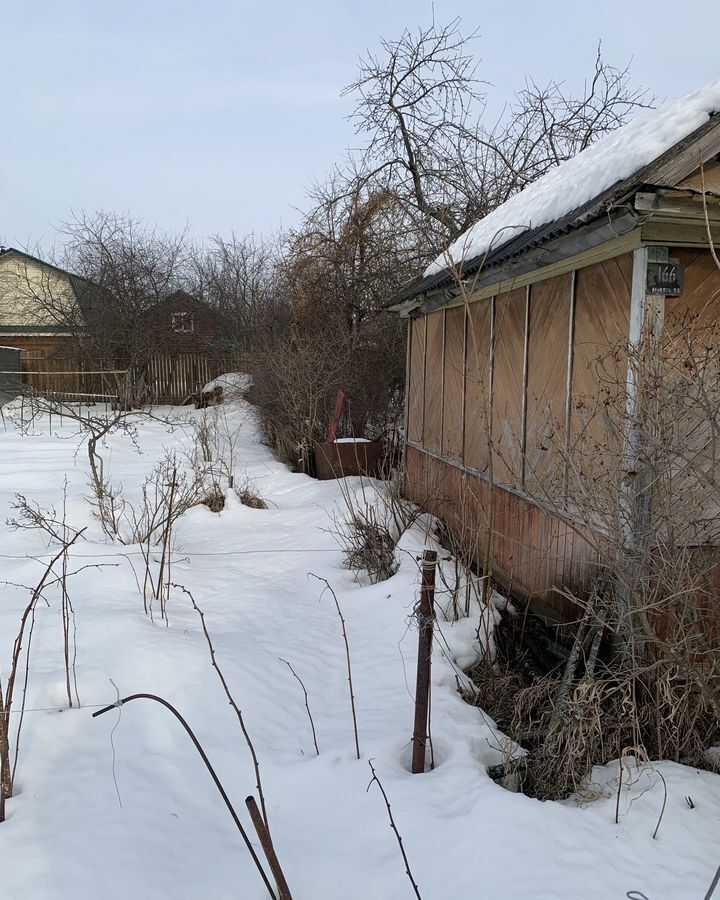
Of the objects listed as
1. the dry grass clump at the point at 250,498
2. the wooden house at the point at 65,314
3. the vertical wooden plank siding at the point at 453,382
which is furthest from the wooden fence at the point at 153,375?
the vertical wooden plank siding at the point at 453,382

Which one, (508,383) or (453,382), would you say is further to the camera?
(453,382)

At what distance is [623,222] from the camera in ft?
11.6

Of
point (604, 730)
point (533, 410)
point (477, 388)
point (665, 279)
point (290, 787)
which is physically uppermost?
point (665, 279)

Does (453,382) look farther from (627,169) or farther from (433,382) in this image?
(627,169)

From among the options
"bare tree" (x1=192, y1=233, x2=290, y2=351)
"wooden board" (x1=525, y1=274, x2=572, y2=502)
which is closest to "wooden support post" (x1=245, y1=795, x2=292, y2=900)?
"wooden board" (x1=525, y1=274, x2=572, y2=502)

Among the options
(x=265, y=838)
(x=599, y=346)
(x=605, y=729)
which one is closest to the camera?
(x=265, y=838)

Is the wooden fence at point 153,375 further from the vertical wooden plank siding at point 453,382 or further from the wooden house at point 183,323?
the vertical wooden plank siding at point 453,382

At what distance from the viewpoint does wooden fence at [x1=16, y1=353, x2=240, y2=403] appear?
20734 millimetres

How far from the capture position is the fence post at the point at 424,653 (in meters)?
3.05

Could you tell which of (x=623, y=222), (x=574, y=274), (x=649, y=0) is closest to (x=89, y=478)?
(x=574, y=274)

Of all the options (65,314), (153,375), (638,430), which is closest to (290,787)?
(638,430)

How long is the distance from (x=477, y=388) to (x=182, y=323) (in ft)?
60.0

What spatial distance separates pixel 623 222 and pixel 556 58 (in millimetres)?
13820

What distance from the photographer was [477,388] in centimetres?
634
